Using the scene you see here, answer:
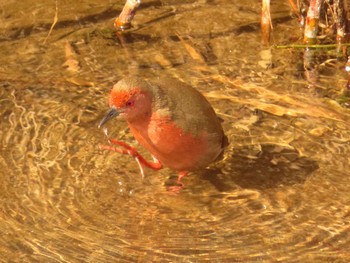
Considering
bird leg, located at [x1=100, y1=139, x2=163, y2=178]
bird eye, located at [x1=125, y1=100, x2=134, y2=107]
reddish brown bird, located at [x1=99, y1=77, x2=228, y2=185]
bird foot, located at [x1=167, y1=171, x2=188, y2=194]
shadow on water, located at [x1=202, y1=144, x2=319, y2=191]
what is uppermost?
bird eye, located at [x1=125, y1=100, x2=134, y2=107]

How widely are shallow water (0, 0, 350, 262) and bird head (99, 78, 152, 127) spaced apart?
1.91ft

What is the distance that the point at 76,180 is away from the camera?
5.57 m

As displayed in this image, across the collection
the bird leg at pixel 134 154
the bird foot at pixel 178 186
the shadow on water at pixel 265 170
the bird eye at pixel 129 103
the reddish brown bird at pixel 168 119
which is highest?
the bird eye at pixel 129 103

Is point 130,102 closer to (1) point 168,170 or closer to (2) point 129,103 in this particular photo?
(2) point 129,103

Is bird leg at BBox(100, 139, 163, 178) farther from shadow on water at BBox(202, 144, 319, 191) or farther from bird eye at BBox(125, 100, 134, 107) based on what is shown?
bird eye at BBox(125, 100, 134, 107)

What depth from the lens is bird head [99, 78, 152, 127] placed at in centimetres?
511

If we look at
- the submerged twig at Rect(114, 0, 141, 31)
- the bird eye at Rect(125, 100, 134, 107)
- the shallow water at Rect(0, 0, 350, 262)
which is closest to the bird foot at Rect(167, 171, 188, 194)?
the shallow water at Rect(0, 0, 350, 262)

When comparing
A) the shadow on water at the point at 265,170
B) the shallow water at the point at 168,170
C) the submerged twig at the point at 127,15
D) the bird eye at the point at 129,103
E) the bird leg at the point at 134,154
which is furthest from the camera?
the submerged twig at the point at 127,15

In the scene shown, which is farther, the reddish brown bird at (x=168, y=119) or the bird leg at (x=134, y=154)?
the bird leg at (x=134, y=154)

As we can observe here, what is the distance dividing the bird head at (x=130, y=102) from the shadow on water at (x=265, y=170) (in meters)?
0.80

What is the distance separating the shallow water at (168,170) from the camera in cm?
496

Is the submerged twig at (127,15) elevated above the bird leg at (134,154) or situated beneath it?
elevated above

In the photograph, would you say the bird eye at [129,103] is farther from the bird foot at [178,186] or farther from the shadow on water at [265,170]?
the shadow on water at [265,170]

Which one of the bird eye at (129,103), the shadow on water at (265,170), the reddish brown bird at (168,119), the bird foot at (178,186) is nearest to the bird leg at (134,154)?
the reddish brown bird at (168,119)
